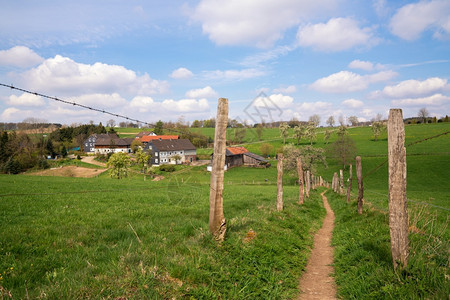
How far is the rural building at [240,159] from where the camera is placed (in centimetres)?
7310

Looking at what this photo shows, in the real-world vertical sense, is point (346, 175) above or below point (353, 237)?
below

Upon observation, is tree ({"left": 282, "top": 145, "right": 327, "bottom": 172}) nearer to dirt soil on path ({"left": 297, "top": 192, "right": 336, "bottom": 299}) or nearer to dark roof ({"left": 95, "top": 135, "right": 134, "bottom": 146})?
dirt soil on path ({"left": 297, "top": 192, "right": 336, "bottom": 299})

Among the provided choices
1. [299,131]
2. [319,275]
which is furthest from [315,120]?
[319,275]

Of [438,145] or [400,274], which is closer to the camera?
[400,274]

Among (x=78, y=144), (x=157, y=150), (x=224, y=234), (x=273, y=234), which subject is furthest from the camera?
(x=78, y=144)

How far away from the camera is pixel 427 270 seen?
4539 mm

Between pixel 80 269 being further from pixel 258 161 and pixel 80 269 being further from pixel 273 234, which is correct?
pixel 258 161

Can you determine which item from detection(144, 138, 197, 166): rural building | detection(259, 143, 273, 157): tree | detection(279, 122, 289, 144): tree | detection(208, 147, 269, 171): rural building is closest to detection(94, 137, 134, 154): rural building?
detection(144, 138, 197, 166): rural building

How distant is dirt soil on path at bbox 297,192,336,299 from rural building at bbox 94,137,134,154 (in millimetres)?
101523

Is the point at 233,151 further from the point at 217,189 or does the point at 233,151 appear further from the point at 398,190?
the point at 398,190

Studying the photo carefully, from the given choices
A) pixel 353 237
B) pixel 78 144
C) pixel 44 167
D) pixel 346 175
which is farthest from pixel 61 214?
pixel 78 144

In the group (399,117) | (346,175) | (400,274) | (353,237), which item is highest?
(399,117)

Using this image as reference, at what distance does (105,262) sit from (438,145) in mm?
89732

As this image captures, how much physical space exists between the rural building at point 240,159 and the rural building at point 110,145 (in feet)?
160
